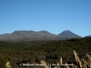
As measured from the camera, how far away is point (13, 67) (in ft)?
54.6

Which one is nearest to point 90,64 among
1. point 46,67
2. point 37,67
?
point 46,67

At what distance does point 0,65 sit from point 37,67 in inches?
158

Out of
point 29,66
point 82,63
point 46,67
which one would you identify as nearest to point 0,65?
point 29,66

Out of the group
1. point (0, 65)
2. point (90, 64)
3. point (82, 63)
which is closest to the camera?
point (90, 64)

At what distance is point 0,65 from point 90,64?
1090 cm

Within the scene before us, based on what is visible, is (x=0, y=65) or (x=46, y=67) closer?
(x=46, y=67)

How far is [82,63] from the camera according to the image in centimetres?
515

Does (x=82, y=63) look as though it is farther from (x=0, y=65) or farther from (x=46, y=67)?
(x=0, y=65)

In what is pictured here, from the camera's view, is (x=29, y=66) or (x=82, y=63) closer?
(x=82, y=63)

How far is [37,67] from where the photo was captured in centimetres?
1156

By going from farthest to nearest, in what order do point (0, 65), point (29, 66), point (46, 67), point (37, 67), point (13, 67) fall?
1. point (13, 67)
2. point (0, 65)
3. point (29, 66)
4. point (37, 67)
5. point (46, 67)

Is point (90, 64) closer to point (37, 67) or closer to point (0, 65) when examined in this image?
point (37, 67)

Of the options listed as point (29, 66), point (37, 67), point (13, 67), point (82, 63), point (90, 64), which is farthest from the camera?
point (13, 67)

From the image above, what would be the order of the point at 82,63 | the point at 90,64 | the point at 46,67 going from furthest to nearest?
the point at 82,63 < the point at 90,64 < the point at 46,67
